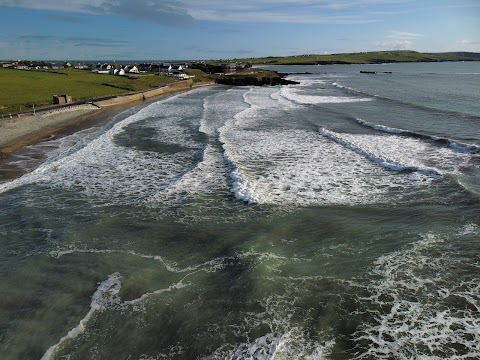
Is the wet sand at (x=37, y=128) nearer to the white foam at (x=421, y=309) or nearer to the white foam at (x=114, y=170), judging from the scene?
the white foam at (x=114, y=170)

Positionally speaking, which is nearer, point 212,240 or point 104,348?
point 104,348

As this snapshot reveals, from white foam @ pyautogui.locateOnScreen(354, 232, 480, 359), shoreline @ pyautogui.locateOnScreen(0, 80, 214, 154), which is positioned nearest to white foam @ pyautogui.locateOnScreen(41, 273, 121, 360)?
white foam @ pyautogui.locateOnScreen(354, 232, 480, 359)

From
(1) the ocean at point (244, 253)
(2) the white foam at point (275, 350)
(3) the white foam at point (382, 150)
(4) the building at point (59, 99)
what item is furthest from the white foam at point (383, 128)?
(4) the building at point (59, 99)

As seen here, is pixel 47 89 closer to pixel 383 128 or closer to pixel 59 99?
pixel 59 99

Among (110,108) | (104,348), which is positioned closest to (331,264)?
(104,348)

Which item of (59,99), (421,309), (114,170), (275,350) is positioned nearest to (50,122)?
(59,99)

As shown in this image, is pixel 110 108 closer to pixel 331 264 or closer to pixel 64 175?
pixel 64 175
